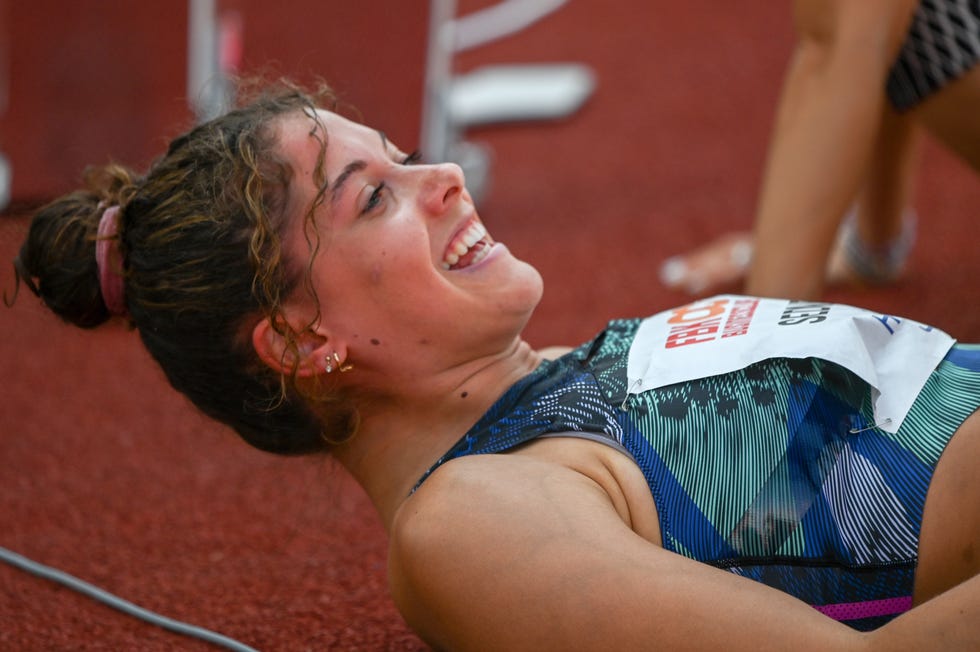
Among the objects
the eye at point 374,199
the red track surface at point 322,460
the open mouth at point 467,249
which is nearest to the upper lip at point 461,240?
the open mouth at point 467,249

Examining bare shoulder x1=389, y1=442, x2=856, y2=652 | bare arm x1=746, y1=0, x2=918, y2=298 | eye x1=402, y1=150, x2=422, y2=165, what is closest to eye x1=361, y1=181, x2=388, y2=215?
eye x1=402, y1=150, x2=422, y2=165

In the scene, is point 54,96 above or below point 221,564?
above

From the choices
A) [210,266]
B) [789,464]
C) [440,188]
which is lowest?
[789,464]

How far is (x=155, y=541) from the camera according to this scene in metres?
2.31

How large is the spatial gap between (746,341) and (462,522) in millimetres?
481

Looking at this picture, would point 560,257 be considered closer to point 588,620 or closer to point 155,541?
point 155,541

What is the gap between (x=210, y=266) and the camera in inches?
63.5

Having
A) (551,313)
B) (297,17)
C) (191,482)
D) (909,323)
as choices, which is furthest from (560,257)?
(909,323)

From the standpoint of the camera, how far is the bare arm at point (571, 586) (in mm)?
1226

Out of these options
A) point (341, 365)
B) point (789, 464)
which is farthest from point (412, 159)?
point (789, 464)

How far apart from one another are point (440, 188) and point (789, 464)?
1.95ft

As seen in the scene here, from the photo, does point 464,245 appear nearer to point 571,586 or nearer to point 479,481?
point 479,481

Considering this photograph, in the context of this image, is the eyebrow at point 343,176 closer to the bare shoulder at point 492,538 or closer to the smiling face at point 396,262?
the smiling face at point 396,262

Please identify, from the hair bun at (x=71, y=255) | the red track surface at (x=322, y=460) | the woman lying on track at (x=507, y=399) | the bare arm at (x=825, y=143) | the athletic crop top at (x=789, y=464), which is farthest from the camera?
the bare arm at (x=825, y=143)
